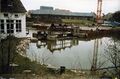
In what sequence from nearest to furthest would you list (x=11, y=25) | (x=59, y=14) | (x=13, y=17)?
1. (x=11, y=25)
2. (x=13, y=17)
3. (x=59, y=14)

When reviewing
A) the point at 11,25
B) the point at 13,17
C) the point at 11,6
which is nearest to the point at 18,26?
the point at 11,25

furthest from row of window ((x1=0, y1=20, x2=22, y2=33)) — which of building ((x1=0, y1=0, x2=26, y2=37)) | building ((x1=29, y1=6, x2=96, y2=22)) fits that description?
building ((x1=29, y1=6, x2=96, y2=22))

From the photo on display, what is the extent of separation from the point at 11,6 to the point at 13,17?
83cm

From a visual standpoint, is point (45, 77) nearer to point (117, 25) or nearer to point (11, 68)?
point (11, 68)

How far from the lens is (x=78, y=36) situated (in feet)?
79.5

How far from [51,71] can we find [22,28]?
9.40m

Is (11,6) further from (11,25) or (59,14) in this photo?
(59,14)

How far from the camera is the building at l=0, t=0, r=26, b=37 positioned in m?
16.5

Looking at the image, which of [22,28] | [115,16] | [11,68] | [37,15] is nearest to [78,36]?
[22,28]

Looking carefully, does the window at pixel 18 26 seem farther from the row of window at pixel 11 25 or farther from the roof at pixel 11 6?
the roof at pixel 11 6

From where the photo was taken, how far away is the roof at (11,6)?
16.9 m

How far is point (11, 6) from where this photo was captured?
56.6ft

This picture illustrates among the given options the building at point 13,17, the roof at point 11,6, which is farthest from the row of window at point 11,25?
the roof at point 11,6

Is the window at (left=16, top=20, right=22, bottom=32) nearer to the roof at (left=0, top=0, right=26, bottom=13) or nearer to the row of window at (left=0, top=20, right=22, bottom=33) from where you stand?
the row of window at (left=0, top=20, right=22, bottom=33)
